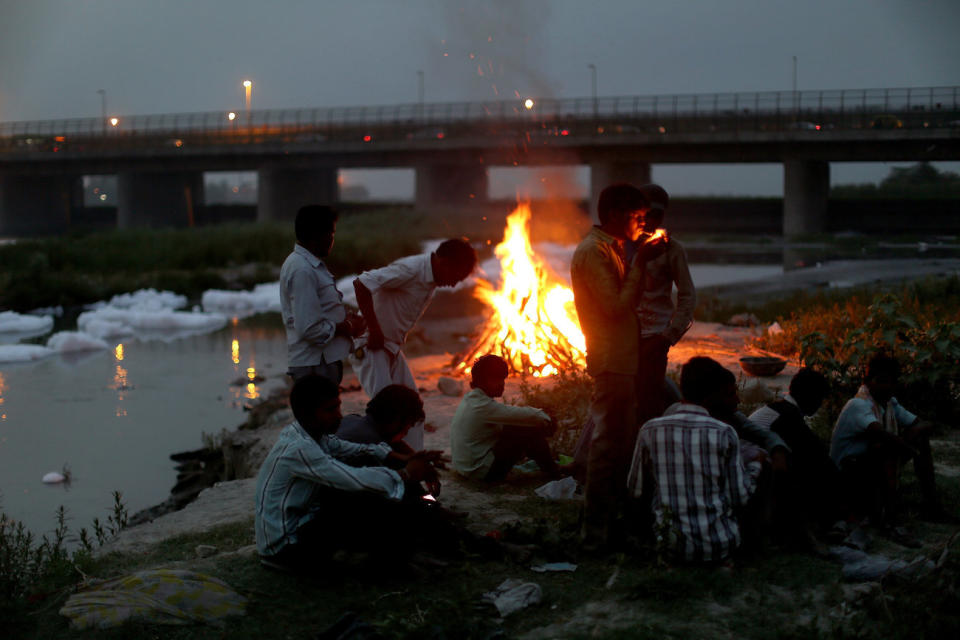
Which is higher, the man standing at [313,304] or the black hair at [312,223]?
the black hair at [312,223]

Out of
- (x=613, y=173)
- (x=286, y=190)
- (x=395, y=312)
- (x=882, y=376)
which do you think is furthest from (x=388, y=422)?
(x=286, y=190)

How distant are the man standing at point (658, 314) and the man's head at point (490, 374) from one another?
1001mm

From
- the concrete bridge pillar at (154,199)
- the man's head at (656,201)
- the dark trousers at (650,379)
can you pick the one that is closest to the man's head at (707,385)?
A: the dark trousers at (650,379)

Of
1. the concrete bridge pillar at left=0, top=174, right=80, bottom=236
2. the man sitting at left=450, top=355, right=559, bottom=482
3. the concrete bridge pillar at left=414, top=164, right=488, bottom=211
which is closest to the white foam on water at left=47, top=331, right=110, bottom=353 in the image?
the man sitting at left=450, top=355, right=559, bottom=482

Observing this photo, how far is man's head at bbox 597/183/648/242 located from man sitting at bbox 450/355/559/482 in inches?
68.1

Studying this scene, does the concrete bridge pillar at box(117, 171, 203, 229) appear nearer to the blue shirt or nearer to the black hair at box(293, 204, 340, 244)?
the black hair at box(293, 204, 340, 244)

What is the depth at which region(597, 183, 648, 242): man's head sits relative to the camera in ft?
16.8

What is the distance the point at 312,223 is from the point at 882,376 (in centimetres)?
343

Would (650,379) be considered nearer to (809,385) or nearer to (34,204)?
(809,385)

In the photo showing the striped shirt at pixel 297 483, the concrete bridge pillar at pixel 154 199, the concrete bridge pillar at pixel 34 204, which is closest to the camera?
the striped shirt at pixel 297 483

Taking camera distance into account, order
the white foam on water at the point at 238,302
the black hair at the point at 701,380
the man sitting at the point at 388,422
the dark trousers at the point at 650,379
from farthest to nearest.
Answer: the white foam on water at the point at 238,302, the dark trousers at the point at 650,379, the man sitting at the point at 388,422, the black hair at the point at 701,380

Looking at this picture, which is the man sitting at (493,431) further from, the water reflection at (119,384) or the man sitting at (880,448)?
the water reflection at (119,384)

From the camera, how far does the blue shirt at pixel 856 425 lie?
5.63 metres

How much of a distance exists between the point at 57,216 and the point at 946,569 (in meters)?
69.8
